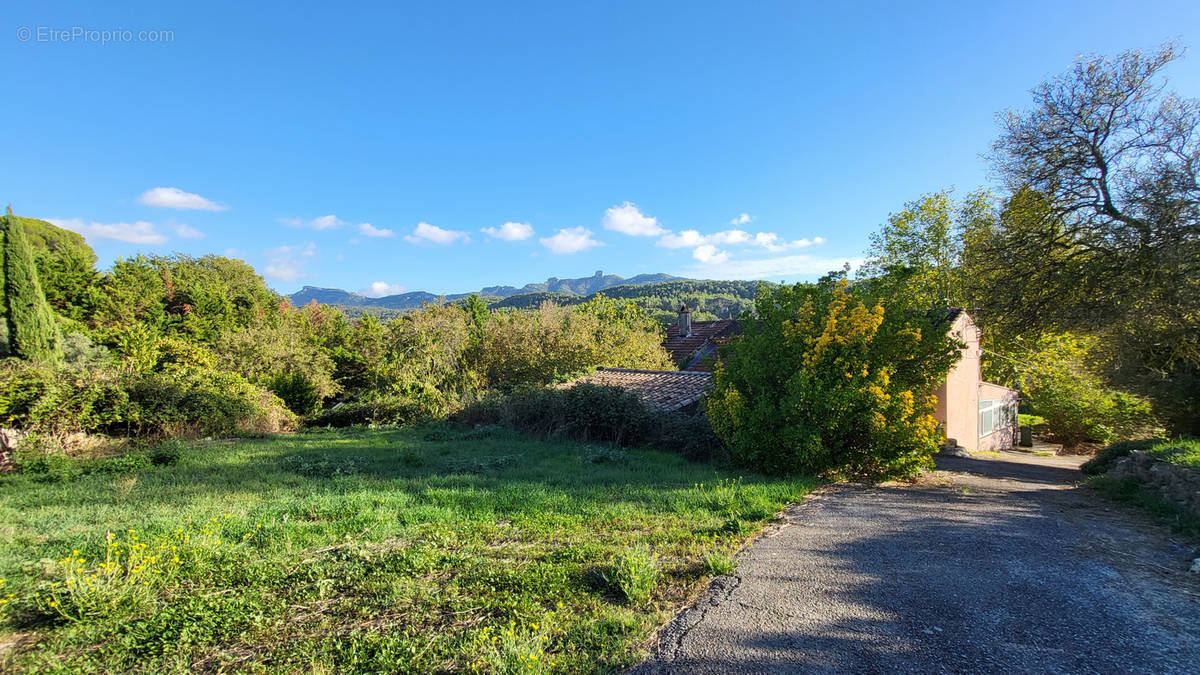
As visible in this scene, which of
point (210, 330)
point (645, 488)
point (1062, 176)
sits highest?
point (1062, 176)

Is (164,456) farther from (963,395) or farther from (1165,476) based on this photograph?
(963,395)

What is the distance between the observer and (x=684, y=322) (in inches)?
1225

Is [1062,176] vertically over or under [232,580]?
over

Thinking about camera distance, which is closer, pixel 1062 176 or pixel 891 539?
pixel 891 539

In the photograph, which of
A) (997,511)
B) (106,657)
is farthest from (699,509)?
(106,657)

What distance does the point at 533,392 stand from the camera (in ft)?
46.4

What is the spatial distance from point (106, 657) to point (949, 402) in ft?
62.8

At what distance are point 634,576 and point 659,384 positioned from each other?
39.7 ft

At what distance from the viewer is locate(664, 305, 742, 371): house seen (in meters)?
27.3

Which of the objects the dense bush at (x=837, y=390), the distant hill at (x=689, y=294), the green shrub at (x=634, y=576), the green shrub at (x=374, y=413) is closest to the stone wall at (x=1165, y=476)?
the dense bush at (x=837, y=390)

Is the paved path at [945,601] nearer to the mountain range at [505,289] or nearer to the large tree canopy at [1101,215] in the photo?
the large tree canopy at [1101,215]

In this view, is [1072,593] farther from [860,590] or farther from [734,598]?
[734,598]

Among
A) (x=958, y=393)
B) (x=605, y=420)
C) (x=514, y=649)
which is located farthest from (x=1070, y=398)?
(x=514, y=649)

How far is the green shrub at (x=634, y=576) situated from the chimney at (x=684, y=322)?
2747 centimetres
